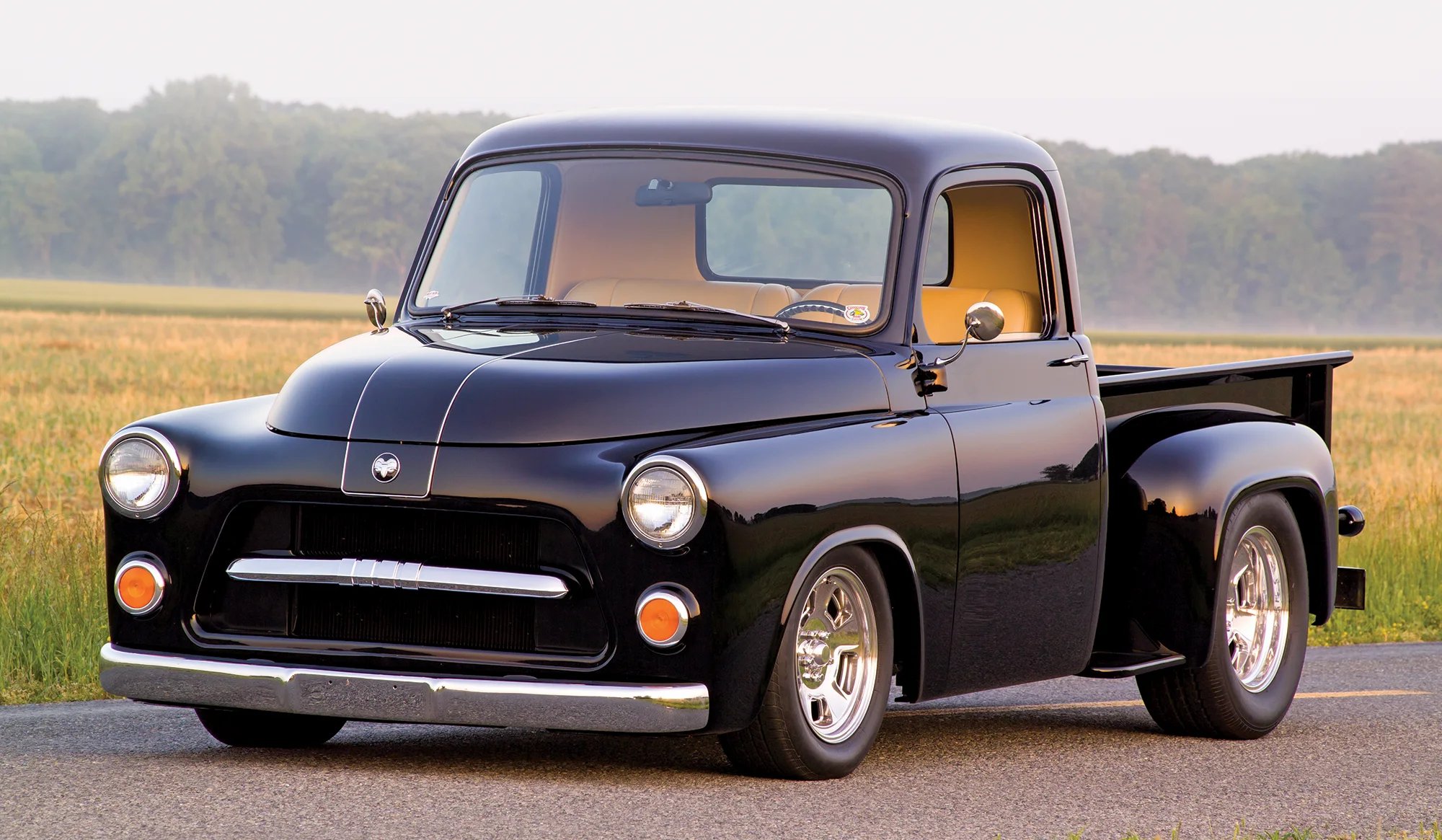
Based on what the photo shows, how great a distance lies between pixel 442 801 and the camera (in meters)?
5.50

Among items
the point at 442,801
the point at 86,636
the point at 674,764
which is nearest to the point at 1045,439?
the point at 674,764

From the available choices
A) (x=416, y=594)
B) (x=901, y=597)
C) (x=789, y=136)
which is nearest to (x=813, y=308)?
(x=789, y=136)

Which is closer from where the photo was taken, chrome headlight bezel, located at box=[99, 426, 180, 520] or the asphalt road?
the asphalt road

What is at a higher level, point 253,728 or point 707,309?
point 707,309

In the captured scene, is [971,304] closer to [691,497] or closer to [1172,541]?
[1172,541]

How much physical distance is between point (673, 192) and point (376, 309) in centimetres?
113

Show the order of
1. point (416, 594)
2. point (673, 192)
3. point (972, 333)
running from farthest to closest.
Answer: point (673, 192)
point (972, 333)
point (416, 594)

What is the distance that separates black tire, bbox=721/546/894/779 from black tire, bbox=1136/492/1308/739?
181 centimetres

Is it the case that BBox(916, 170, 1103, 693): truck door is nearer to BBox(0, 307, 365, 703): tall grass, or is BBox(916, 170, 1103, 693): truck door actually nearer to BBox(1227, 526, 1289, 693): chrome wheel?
BBox(1227, 526, 1289, 693): chrome wheel

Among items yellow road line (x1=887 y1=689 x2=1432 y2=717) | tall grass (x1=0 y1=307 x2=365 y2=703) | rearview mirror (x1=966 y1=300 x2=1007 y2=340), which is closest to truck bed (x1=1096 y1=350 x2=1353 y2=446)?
rearview mirror (x1=966 y1=300 x2=1007 y2=340)

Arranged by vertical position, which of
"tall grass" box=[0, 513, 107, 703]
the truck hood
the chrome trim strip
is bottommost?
"tall grass" box=[0, 513, 107, 703]

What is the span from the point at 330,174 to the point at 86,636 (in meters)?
140

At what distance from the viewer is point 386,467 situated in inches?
222

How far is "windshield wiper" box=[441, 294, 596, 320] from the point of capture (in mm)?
6711
